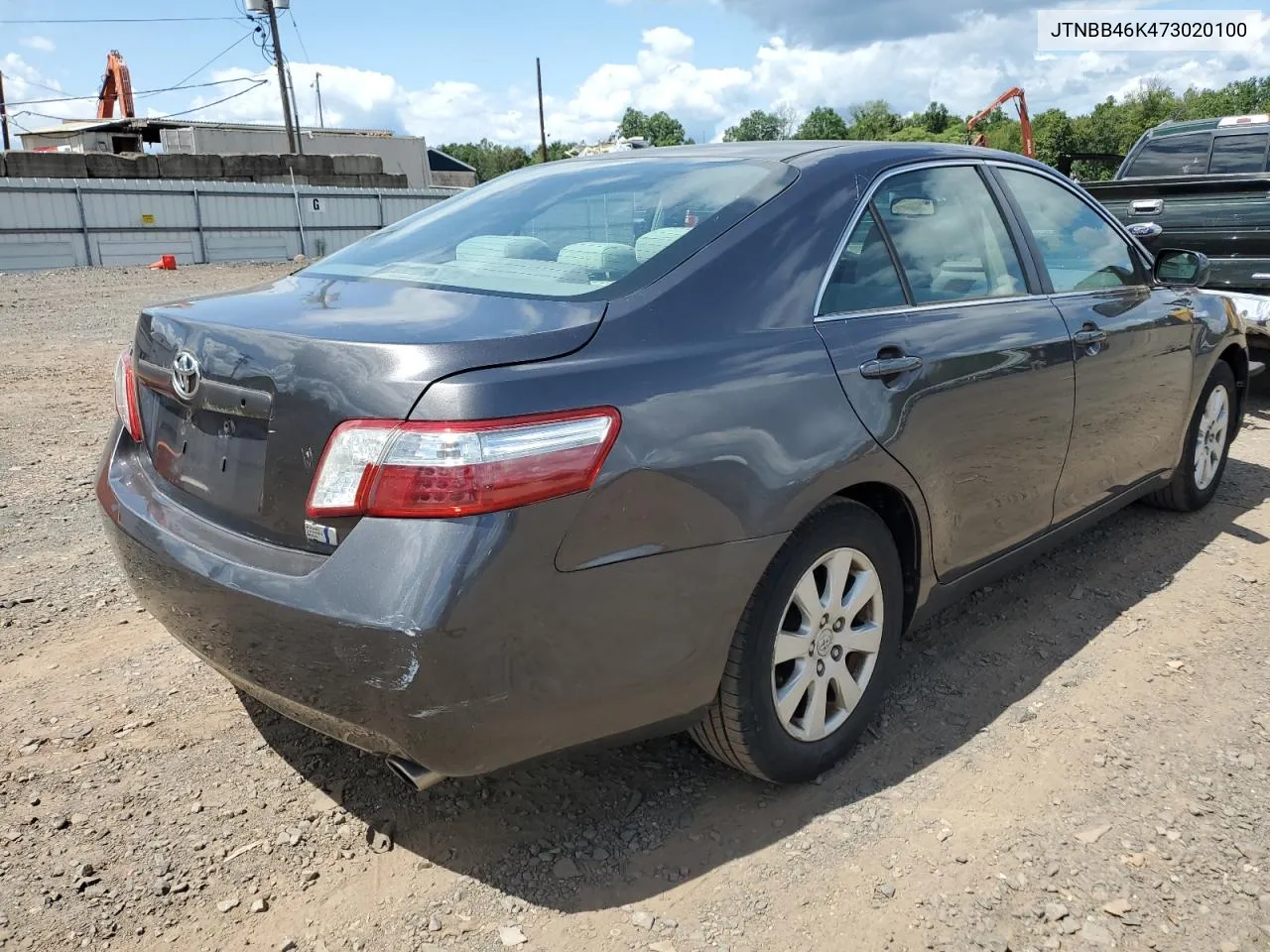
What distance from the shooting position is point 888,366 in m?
2.71

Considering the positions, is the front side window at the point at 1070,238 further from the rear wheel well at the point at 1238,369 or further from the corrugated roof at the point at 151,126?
the corrugated roof at the point at 151,126

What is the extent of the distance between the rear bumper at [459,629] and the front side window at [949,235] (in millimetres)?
1162

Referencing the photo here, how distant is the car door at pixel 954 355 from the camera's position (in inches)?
107

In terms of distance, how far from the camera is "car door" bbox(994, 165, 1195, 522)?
3602 millimetres

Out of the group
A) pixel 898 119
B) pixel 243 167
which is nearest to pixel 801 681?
pixel 243 167

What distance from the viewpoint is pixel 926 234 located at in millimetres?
3107

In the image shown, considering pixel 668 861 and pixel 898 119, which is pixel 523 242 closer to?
pixel 668 861

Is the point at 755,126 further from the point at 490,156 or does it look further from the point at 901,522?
the point at 901,522

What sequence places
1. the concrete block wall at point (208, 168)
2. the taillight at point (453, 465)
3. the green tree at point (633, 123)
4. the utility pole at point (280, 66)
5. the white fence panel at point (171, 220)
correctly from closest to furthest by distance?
the taillight at point (453, 465) < the white fence panel at point (171, 220) < the concrete block wall at point (208, 168) < the utility pole at point (280, 66) < the green tree at point (633, 123)

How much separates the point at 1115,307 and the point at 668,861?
8.96ft

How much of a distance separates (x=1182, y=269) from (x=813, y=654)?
278 centimetres

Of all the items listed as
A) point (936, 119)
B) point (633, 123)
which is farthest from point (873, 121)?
point (633, 123)

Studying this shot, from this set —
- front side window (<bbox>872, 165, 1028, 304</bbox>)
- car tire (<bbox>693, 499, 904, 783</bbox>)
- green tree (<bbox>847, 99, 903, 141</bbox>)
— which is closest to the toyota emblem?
car tire (<bbox>693, 499, 904, 783</bbox>)

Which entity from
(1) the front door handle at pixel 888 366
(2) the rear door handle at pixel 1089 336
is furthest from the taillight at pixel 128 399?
(2) the rear door handle at pixel 1089 336
